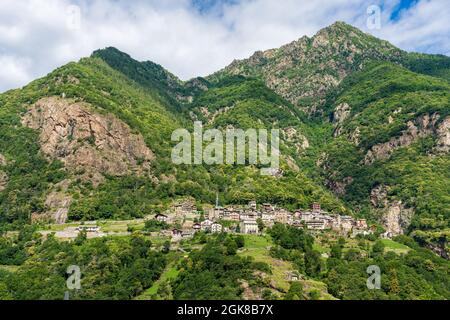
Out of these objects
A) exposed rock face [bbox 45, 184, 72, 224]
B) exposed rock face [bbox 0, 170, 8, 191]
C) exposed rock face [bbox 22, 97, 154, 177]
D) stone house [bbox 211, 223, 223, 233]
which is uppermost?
exposed rock face [bbox 22, 97, 154, 177]

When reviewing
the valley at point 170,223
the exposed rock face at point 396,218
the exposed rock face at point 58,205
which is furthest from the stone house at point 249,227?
the exposed rock face at point 396,218

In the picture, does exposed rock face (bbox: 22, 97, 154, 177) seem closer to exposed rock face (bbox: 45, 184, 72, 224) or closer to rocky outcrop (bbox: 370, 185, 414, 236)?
exposed rock face (bbox: 45, 184, 72, 224)

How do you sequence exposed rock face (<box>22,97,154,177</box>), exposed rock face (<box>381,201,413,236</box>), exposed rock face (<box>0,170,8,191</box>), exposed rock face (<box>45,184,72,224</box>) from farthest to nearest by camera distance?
exposed rock face (<box>381,201,413,236</box>), exposed rock face (<box>22,97,154,177</box>), exposed rock face (<box>0,170,8,191</box>), exposed rock face (<box>45,184,72,224</box>)

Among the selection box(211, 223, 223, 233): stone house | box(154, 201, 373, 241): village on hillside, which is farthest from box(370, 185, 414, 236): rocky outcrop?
box(211, 223, 223, 233): stone house

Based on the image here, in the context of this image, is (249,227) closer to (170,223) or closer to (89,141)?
(170,223)

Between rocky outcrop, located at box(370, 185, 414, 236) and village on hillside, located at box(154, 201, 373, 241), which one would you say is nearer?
village on hillside, located at box(154, 201, 373, 241)

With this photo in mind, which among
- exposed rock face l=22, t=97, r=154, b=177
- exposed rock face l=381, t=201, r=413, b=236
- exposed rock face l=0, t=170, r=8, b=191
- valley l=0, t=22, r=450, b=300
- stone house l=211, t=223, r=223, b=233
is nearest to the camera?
valley l=0, t=22, r=450, b=300
